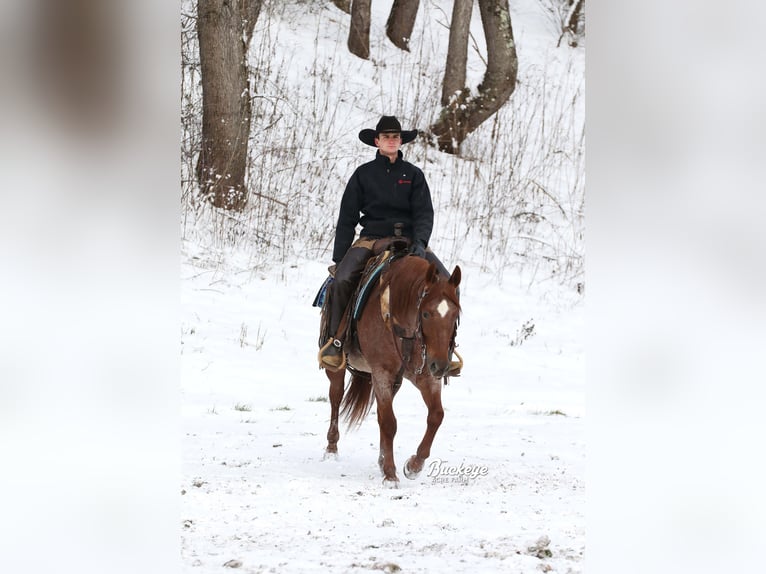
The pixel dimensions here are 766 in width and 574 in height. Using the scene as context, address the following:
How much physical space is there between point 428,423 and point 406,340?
1.90ft

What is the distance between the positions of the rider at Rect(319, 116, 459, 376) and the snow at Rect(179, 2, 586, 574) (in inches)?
41.3

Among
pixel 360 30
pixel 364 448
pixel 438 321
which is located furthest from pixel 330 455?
pixel 360 30

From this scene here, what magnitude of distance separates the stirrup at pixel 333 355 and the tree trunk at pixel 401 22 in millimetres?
11088

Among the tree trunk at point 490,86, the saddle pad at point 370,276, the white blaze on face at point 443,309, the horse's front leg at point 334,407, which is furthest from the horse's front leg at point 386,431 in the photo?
the tree trunk at point 490,86

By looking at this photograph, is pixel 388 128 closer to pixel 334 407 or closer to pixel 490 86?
pixel 334 407

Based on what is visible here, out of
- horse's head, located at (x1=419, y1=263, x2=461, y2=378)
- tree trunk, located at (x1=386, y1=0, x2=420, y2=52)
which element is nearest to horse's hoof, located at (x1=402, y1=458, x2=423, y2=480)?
horse's head, located at (x1=419, y1=263, x2=461, y2=378)

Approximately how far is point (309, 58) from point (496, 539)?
11.7 m

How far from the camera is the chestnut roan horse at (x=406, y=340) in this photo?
470 cm

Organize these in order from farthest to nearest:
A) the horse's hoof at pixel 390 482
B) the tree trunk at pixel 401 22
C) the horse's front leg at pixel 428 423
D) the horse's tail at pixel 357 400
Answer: the tree trunk at pixel 401 22
the horse's tail at pixel 357 400
the horse's front leg at pixel 428 423
the horse's hoof at pixel 390 482

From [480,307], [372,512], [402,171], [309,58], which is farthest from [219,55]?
[372,512]

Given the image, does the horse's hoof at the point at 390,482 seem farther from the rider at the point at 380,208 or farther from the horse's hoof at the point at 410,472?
the rider at the point at 380,208

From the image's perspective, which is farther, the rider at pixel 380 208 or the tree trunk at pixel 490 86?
the tree trunk at pixel 490 86
